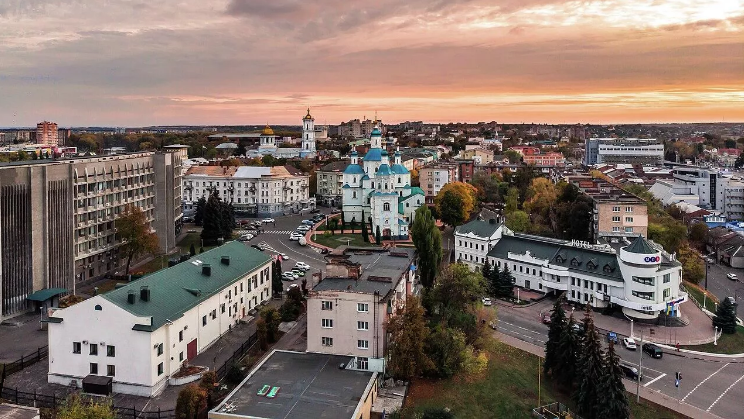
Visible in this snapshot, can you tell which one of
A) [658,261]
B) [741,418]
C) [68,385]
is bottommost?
[741,418]

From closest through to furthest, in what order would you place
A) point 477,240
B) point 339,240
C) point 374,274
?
point 374,274, point 477,240, point 339,240

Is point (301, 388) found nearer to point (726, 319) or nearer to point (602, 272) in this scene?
point (602, 272)

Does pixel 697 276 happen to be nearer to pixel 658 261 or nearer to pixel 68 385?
pixel 658 261

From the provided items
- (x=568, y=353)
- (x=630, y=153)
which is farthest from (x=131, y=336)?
(x=630, y=153)

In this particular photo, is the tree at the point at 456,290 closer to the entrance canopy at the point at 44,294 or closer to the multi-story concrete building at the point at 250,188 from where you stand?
the entrance canopy at the point at 44,294

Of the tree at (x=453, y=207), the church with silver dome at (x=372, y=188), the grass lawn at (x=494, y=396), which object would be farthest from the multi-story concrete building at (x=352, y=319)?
the tree at (x=453, y=207)

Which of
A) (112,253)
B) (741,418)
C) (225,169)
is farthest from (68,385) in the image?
(225,169)

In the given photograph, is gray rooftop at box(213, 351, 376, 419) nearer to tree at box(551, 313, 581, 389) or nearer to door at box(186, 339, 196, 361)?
door at box(186, 339, 196, 361)
